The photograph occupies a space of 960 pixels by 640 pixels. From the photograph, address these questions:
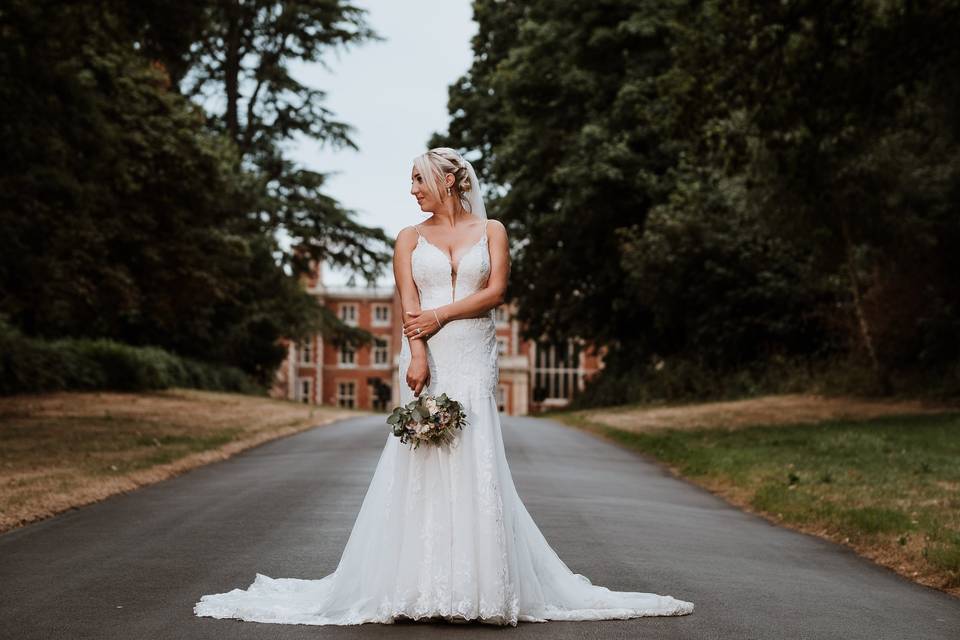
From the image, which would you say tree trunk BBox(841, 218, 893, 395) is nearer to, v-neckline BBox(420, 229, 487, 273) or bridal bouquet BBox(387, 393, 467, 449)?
v-neckline BBox(420, 229, 487, 273)

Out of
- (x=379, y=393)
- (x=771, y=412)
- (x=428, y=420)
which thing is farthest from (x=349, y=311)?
(x=428, y=420)

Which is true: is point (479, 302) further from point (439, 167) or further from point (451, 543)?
point (451, 543)

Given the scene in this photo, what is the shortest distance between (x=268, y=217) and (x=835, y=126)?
81.4 ft

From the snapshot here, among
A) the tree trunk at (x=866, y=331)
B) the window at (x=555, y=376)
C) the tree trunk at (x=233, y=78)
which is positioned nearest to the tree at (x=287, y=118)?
the tree trunk at (x=233, y=78)

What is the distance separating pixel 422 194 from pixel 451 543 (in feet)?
5.95

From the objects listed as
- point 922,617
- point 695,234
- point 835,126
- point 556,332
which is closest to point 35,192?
point 835,126

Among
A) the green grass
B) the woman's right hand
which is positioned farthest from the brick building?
the woman's right hand

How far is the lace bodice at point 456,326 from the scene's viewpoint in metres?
6.18

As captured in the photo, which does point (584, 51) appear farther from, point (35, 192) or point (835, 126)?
point (35, 192)

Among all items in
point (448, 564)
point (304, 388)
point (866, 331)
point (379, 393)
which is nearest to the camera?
point (448, 564)

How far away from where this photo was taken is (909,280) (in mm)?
26016

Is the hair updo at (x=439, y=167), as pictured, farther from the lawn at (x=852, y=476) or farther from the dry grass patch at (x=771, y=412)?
the dry grass patch at (x=771, y=412)

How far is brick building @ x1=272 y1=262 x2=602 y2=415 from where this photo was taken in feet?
314

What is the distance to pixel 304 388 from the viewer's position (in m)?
103
